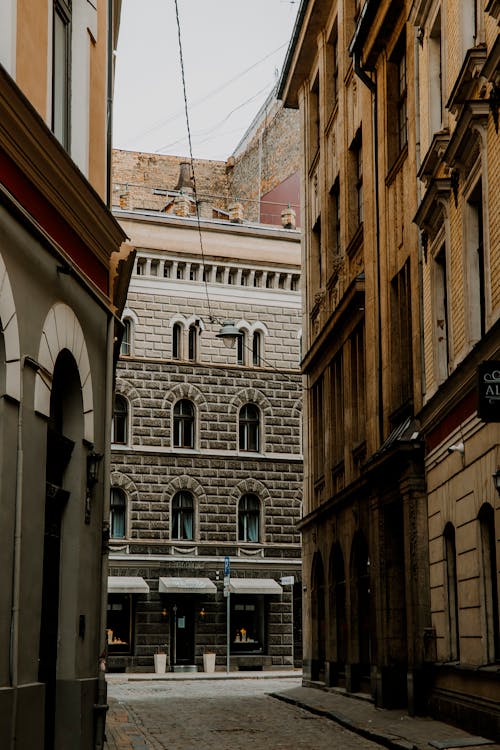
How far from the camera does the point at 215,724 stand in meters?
20.3

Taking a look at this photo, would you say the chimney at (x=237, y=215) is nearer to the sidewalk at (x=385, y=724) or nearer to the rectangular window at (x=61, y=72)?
the sidewalk at (x=385, y=724)

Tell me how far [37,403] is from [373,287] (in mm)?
14355

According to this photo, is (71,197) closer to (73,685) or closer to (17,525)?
(17,525)

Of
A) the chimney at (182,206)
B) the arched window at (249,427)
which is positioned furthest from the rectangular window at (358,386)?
the chimney at (182,206)

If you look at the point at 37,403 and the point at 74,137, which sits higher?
the point at 74,137

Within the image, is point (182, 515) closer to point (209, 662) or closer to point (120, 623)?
point (120, 623)

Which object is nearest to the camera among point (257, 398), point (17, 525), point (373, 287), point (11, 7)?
point (17, 525)

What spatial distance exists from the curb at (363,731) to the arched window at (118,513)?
19923 mm

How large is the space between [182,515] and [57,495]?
32753 mm

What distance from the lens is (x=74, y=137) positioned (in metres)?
14.3

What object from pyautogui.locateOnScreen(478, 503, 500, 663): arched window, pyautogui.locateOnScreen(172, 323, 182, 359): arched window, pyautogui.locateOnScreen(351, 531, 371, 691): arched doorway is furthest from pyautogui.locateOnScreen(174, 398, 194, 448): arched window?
pyautogui.locateOnScreen(478, 503, 500, 663): arched window

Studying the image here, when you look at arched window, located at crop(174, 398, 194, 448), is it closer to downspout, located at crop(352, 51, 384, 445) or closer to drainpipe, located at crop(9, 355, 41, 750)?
downspout, located at crop(352, 51, 384, 445)

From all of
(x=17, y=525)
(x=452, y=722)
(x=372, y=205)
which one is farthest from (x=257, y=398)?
(x=17, y=525)

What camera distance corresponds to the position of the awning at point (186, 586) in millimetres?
43906
